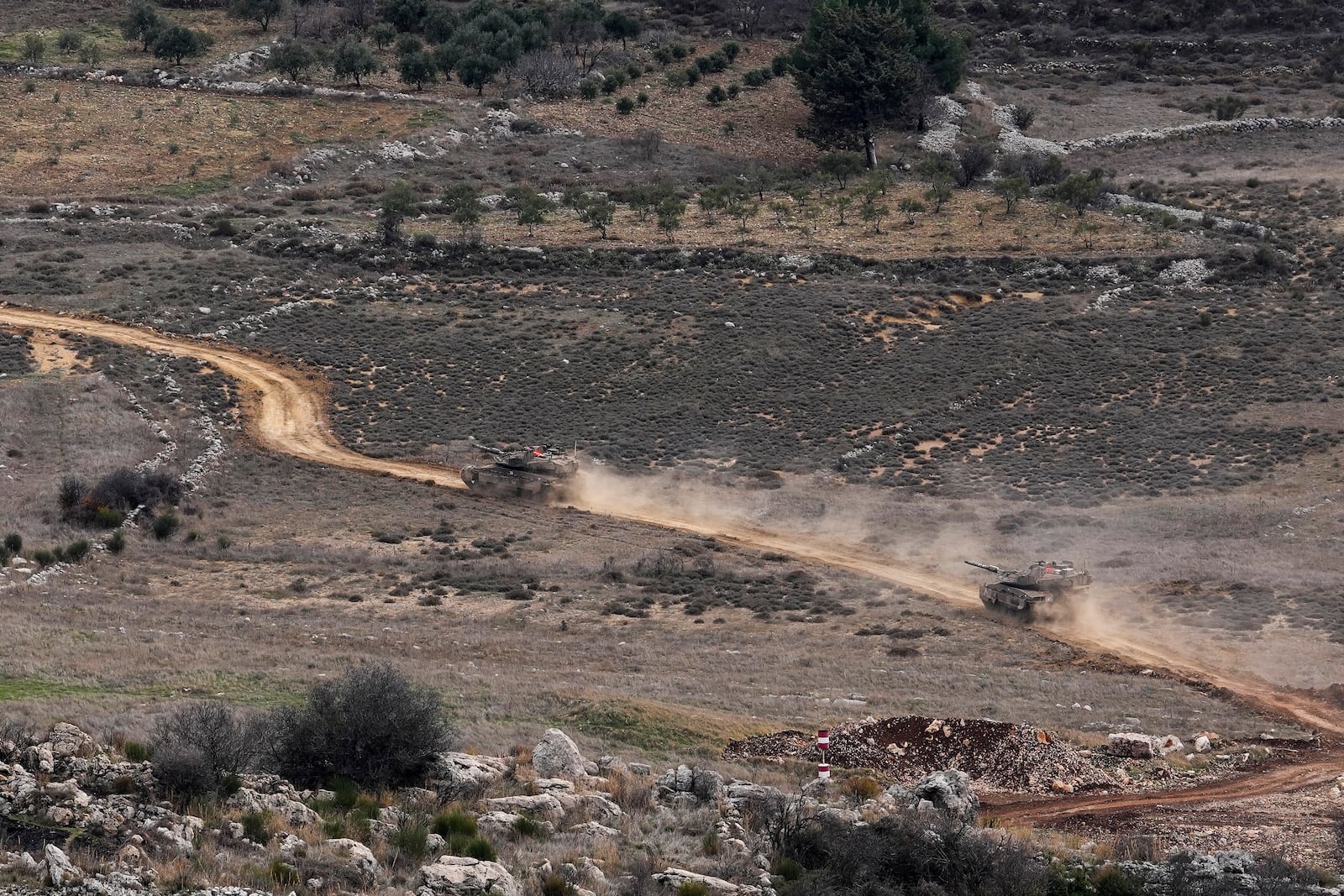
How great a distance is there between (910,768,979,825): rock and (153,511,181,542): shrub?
25106 millimetres

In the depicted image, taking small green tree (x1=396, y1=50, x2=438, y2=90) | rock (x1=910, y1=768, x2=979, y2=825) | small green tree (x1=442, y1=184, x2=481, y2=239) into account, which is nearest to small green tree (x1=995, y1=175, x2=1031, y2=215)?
small green tree (x1=442, y1=184, x2=481, y2=239)

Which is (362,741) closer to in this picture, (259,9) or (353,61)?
(353,61)

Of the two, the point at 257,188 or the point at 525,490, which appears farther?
the point at 257,188

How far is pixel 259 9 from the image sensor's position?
94.4 meters

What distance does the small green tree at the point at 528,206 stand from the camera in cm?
7044

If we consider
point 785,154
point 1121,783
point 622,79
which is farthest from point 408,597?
point 622,79

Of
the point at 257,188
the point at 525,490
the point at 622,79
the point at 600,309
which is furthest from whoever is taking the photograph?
the point at 622,79

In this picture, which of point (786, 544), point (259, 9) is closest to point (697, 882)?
point (786, 544)

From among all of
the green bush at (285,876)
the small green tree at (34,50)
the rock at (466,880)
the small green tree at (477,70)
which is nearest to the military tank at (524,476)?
the rock at (466,880)

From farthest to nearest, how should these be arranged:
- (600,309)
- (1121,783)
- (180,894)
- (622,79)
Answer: (622,79) → (600,309) → (1121,783) → (180,894)

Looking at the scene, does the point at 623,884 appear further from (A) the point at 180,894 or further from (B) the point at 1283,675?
(B) the point at 1283,675

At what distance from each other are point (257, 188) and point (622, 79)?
73.5ft

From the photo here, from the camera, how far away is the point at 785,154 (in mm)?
83312

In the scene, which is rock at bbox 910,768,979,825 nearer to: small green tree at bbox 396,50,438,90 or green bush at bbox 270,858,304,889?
green bush at bbox 270,858,304,889
